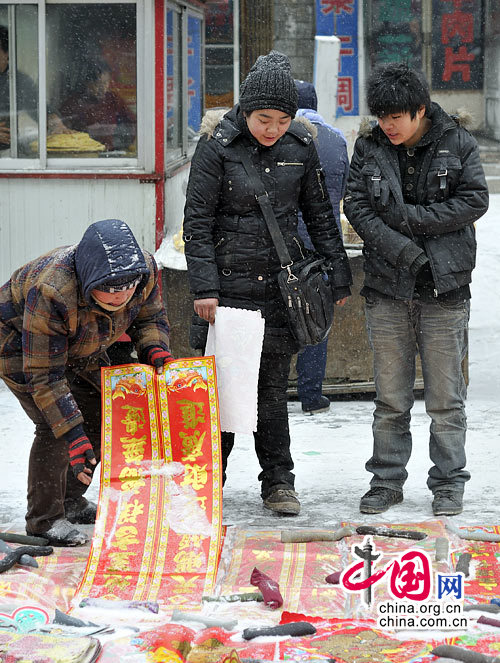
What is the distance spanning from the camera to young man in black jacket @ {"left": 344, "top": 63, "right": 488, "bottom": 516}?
4.34m

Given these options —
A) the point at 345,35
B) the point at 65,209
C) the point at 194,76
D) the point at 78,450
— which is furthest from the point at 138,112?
the point at 345,35

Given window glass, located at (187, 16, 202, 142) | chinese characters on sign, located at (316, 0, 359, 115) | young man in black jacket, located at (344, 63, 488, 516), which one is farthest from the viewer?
chinese characters on sign, located at (316, 0, 359, 115)

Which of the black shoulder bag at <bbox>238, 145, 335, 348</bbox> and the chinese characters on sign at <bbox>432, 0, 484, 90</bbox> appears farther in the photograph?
the chinese characters on sign at <bbox>432, 0, 484, 90</bbox>

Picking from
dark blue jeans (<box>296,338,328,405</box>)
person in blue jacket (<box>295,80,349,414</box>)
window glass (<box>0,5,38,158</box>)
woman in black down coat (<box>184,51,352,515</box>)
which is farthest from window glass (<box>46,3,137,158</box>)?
woman in black down coat (<box>184,51,352,515</box>)

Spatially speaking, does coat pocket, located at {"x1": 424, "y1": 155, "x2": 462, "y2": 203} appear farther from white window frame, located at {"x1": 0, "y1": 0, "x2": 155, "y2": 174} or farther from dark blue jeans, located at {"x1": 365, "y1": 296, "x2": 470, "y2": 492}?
white window frame, located at {"x1": 0, "y1": 0, "x2": 155, "y2": 174}

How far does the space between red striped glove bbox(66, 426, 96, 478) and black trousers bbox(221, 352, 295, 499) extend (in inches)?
31.9

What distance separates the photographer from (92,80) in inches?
286

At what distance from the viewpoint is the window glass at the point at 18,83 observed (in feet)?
23.5

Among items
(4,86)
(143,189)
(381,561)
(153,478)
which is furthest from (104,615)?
(4,86)

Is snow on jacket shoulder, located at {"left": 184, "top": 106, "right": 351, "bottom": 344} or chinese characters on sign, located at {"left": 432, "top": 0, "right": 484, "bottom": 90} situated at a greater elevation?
chinese characters on sign, located at {"left": 432, "top": 0, "right": 484, "bottom": 90}

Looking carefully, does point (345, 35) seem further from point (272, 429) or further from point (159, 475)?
point (159, 475)

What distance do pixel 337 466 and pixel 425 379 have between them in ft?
3.00

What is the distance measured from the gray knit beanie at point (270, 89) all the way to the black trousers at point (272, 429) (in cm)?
104

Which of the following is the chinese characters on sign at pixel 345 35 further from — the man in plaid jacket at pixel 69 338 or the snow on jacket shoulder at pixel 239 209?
the man in plaid jacket at pixel 69 338
